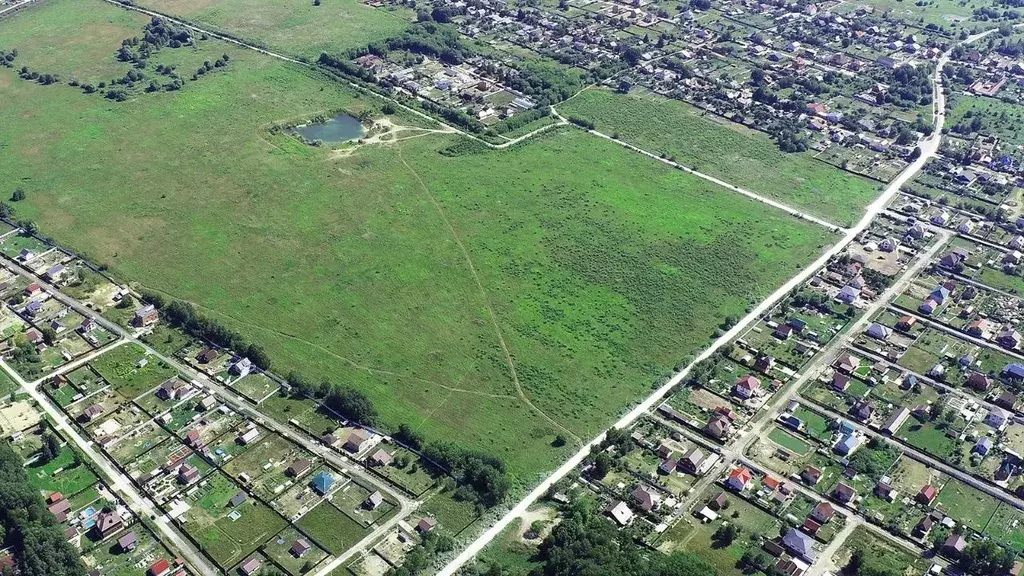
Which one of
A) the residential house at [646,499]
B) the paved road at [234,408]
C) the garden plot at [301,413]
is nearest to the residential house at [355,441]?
the paved road at [234,408]

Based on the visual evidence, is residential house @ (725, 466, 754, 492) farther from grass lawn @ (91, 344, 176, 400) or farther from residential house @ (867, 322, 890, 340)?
grass lawn @ (91, 344, 176, 400)

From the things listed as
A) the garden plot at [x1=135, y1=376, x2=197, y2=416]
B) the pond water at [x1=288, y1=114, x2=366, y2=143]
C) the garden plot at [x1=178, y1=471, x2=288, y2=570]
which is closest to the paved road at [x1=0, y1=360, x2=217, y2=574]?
the garden plot at [x1=178, y1=471, x2=288, y2=570]

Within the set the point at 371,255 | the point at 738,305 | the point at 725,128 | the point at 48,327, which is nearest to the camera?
the point at 48,327

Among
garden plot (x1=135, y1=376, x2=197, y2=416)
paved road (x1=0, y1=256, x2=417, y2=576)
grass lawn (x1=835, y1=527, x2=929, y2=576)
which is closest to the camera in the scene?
grass lawn (x1=835, y1=527, x2=929, y2=576)

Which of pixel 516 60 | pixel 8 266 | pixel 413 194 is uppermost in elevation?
pixel 516 60

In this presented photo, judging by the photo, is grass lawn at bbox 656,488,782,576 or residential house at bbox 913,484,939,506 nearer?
grass lawn at bbox 656,488,782,576

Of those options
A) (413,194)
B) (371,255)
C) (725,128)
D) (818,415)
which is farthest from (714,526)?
(725,128)

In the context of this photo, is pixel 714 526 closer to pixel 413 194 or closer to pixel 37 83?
pixel 413 194
